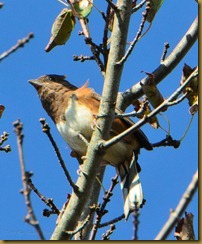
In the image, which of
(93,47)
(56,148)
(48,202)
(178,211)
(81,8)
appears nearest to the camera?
(178,211)

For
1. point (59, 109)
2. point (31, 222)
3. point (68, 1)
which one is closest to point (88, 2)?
point (68, 1)

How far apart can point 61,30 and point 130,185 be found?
5.13 ft

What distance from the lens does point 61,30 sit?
5.39 meters

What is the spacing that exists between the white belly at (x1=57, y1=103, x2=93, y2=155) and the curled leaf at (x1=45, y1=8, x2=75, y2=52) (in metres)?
0.71

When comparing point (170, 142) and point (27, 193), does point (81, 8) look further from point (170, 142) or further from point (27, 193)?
point (27, 193)

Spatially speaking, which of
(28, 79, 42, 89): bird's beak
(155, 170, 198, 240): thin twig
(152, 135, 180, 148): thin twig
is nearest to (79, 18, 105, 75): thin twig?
(152, 135, 180, 148): thin twig

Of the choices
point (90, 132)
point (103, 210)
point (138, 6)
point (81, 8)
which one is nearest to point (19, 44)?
point (103, 210)

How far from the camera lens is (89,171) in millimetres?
4297

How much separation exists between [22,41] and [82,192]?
4.54ft

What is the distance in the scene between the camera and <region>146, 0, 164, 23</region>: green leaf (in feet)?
17.1

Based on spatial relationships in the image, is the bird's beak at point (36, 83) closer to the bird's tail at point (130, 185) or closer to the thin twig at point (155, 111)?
the bird's tail at point (130, 185)

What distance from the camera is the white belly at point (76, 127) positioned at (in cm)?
560

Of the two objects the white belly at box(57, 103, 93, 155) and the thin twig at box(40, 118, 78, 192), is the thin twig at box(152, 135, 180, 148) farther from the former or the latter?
the thin twig at box(40, 118, 78, 192)

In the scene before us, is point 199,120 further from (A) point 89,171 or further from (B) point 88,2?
(B) point 88,2
